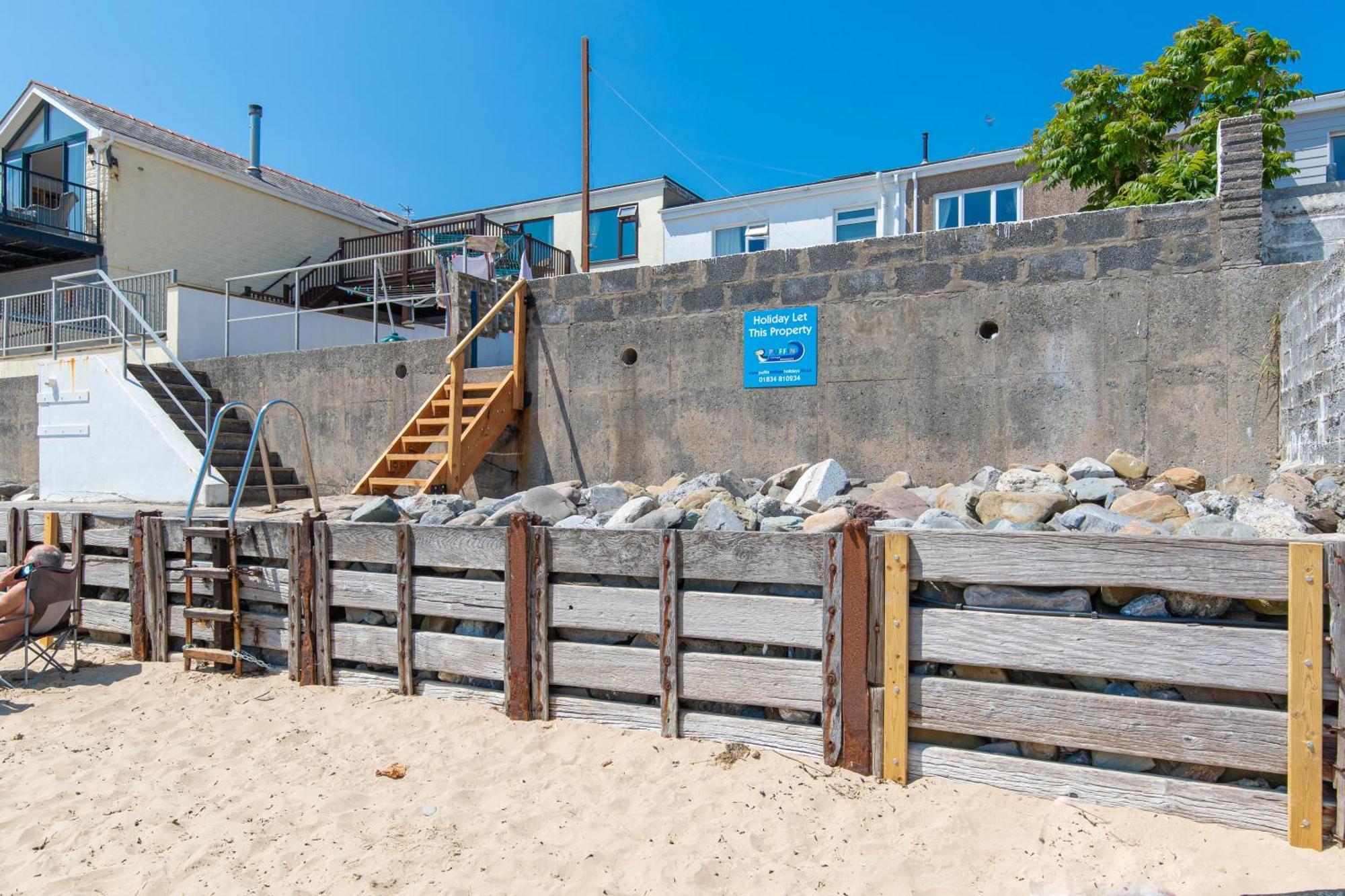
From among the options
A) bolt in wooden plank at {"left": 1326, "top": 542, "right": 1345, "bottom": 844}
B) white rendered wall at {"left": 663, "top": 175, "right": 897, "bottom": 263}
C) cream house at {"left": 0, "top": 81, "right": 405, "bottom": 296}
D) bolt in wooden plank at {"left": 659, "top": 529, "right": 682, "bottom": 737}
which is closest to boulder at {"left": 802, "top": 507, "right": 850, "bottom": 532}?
bolt in wooden plank at {"left": 659, "top": 529, "right": 682, "bottom": 737}

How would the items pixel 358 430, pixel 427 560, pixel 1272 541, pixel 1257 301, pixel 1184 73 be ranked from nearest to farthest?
pixel 1272 541, pixel 427 560, pixel 1257 301, pixel 358 430, pixel 1184 73

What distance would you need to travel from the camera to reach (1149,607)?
3.34 meters

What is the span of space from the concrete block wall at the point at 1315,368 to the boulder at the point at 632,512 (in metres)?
4.06

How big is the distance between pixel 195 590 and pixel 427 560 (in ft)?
6.65

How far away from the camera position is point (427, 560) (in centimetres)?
480

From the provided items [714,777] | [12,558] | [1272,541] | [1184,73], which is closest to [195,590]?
[12,558]

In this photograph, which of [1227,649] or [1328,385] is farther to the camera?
[1328,385]

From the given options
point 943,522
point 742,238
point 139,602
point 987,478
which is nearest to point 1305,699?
point 943,522

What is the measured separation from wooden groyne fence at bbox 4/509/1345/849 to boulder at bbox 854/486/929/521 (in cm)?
148

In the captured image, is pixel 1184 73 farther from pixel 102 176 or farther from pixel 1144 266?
pixel 102 176

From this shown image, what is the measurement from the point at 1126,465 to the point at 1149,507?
168cm

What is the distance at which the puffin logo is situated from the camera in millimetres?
7875

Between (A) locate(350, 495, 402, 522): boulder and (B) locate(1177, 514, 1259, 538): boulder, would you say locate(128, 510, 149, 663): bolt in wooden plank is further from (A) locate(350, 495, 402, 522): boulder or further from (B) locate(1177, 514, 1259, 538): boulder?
(B) locate(1177, 514, 1259, 538): boulder

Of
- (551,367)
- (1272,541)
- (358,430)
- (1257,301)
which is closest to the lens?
(1272,541)
